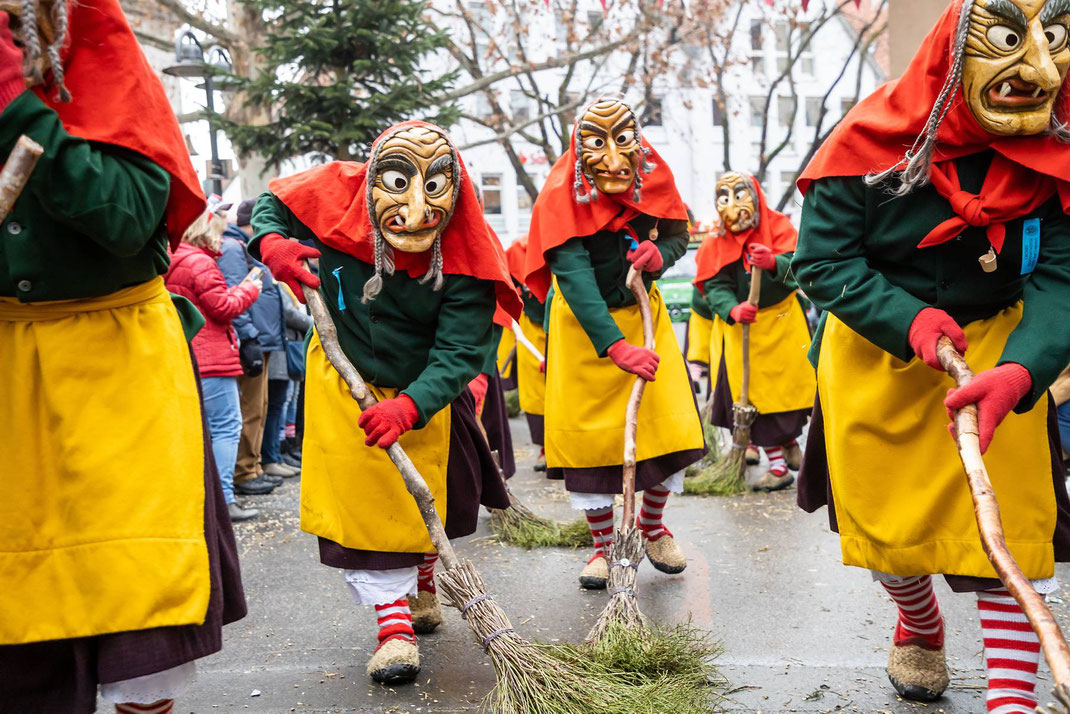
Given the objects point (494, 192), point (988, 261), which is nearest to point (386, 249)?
point (988, 261)

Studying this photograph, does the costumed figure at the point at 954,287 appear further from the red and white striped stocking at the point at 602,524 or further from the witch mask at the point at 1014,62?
the red and white striped stocking at the point at 602,524

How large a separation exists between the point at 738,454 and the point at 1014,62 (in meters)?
4.78

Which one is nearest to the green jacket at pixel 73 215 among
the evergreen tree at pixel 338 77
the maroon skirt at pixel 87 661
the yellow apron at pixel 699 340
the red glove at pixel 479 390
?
the maroon skirt at pixel 87 661

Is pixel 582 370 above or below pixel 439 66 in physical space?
below

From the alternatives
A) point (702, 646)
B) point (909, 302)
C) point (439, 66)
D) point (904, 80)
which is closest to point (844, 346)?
point (909, 302)

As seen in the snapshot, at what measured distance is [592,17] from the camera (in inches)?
851

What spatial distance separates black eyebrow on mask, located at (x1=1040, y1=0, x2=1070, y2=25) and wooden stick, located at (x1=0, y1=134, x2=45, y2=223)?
7.99 feet

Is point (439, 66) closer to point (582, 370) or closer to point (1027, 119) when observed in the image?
point (582, 370)

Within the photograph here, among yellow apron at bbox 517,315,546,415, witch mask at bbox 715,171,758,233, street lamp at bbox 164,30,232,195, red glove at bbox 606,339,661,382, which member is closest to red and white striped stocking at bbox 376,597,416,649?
red glove at bbox 606,339,661,382

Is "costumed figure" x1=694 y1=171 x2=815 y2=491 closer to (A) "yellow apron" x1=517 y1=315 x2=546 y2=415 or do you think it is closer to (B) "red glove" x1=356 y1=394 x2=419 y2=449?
(A) "yellow apron" x1=517 y1=315 x2=546 y2=415

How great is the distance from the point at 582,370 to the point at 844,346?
1755 millimetres

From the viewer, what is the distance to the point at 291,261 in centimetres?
370

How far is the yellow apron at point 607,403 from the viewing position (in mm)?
4645

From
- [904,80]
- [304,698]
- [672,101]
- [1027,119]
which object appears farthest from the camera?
[672,101]
